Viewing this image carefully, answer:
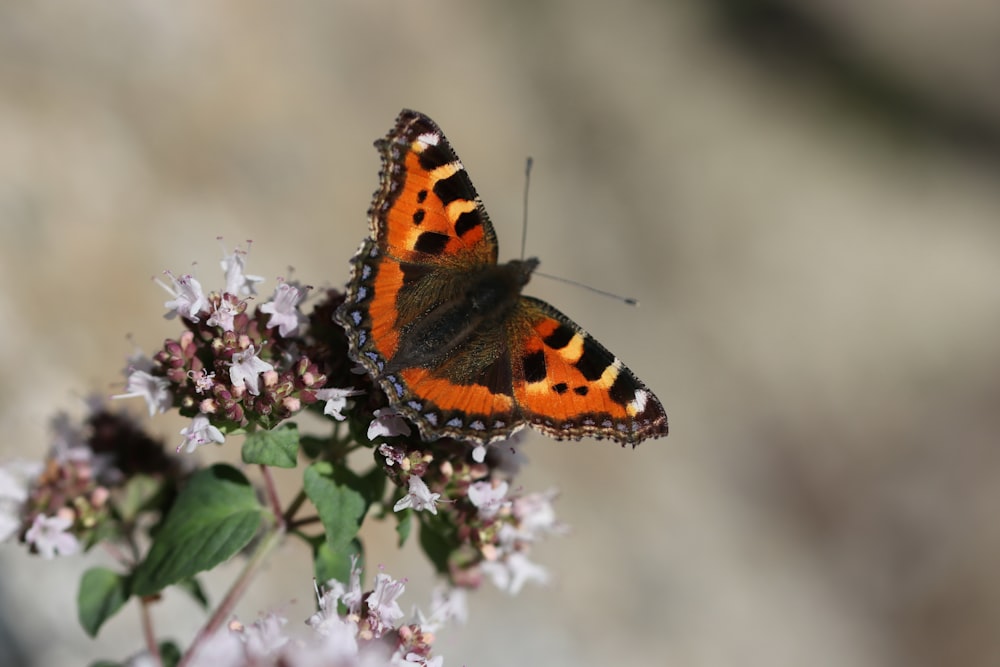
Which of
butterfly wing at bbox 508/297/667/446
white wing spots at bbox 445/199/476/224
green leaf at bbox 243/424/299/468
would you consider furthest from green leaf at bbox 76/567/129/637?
white wing spots at bbox 445/199/476/224

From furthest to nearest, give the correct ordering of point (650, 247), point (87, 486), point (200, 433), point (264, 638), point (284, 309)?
point (650, 247) → point (87, 486) → point (284, 309) → point (200, 433) → point (264, 638)

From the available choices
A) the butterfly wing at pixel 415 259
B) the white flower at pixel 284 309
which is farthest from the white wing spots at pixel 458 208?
the white flower at pixel 284 309

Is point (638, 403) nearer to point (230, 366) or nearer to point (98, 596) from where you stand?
point (230, 366)

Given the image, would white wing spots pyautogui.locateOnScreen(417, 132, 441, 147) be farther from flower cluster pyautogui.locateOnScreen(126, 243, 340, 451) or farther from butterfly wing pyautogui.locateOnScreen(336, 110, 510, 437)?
flower cluster pyautogui.locateOnScreen(126, 243, 340, 451)

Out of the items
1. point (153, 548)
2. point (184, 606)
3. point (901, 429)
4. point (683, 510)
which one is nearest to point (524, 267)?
point (153, 548)

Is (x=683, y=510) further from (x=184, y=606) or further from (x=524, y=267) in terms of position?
(x=524, y=267)

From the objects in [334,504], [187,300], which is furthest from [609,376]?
[187,300]
